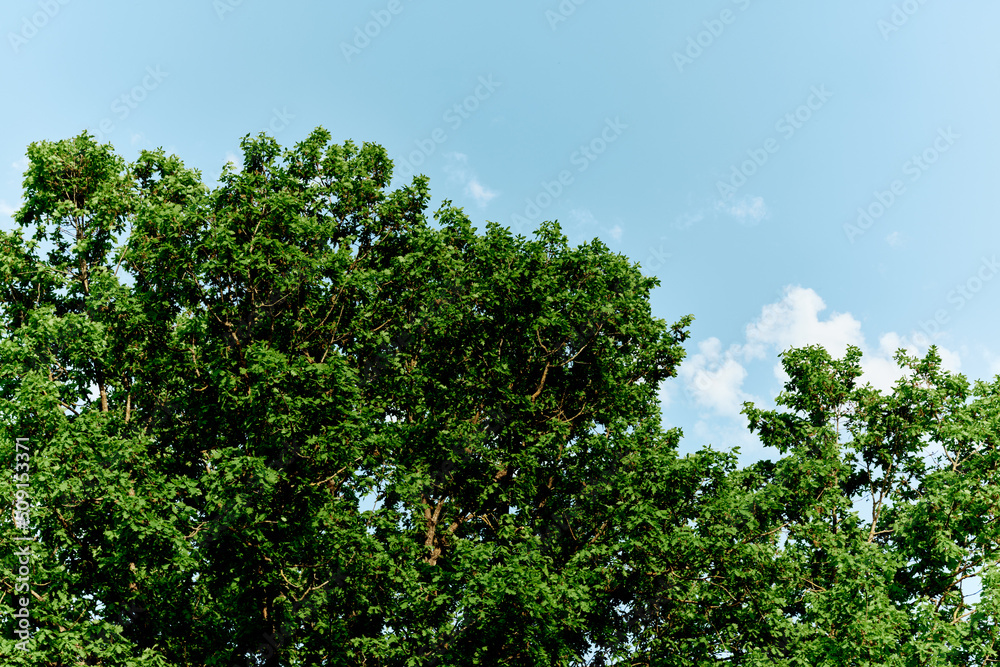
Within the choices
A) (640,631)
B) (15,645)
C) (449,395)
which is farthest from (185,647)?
(640,631)

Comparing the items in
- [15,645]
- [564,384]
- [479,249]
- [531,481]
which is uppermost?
[479,249]

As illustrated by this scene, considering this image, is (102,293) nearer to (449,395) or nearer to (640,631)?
(449,395)

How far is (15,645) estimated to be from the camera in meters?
15.1

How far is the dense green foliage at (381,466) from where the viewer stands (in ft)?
55.5

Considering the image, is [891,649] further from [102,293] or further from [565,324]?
[102,293]

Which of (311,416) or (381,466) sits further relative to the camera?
(381,466)

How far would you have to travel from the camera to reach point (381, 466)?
774 inches

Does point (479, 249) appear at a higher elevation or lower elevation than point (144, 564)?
higher

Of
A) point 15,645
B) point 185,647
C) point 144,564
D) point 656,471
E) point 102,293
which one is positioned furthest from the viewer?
point 656,471

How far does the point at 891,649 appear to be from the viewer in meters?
20.2

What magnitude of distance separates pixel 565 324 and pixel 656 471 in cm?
481

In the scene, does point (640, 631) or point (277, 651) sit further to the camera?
point (640, 631)

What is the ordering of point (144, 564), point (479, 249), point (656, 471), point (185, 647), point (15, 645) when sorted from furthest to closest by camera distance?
point (479, 249)
point (656, 471)
point (185, 647)
point (144, 564)
point (15, 645)

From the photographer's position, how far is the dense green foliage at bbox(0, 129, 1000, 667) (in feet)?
55.5
